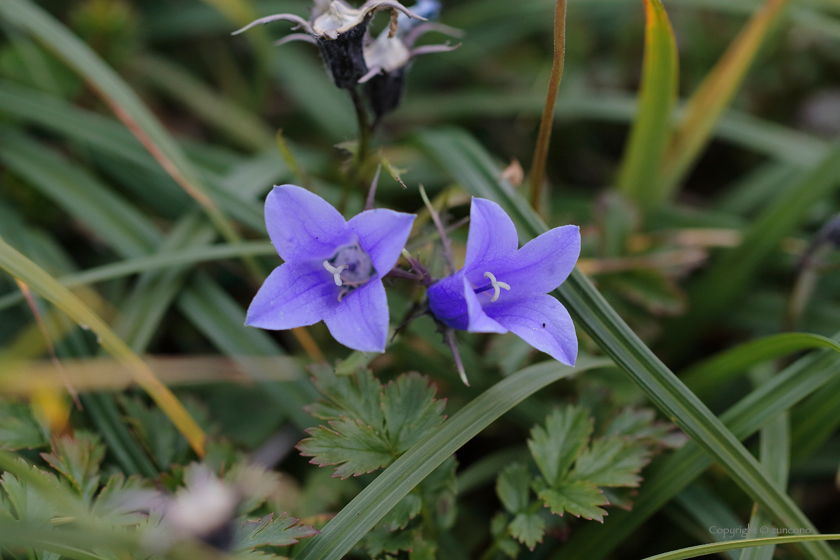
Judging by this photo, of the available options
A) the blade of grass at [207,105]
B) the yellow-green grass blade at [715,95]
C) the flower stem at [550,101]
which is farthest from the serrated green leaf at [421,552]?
the blade of grass at [207,105]

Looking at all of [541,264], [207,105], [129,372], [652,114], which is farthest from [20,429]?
[652,114]

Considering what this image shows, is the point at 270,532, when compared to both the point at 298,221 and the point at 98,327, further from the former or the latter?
the point at 98,327

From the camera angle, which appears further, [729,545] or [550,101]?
[550,101]

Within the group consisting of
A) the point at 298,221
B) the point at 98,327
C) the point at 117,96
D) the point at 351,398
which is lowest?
the point at 351,398

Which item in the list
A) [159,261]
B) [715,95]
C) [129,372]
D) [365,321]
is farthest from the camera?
[715,95]

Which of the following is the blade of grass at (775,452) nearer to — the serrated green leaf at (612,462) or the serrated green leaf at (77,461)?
the serrated green leaf at (612,462)

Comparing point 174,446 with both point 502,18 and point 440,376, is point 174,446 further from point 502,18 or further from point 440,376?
point 502,18
